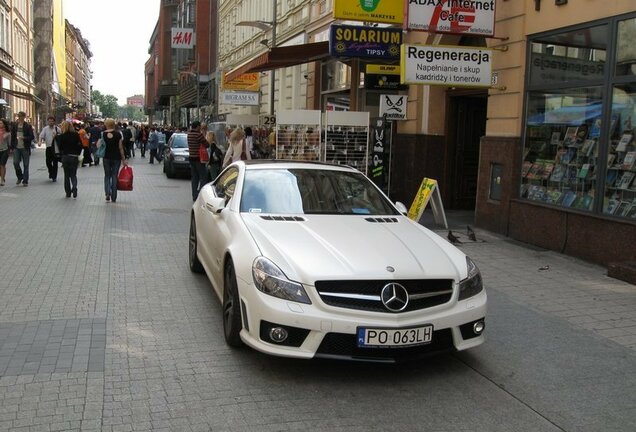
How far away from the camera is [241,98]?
89.9 feet

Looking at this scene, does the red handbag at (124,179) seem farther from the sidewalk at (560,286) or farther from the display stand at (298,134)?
the sidewalk at (560,286)

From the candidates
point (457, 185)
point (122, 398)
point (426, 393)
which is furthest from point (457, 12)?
point (122, 398)

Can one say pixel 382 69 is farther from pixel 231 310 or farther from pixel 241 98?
pixel 241 98

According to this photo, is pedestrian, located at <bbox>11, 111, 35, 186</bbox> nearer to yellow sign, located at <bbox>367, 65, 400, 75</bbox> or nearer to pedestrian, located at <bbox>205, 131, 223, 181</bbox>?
pedestrian, located at <bbox>205, 131, 223, 181</bbox>

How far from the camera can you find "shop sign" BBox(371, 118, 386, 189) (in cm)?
1343

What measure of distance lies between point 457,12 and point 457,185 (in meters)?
4.80

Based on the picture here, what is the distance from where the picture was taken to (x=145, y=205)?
1428 cm

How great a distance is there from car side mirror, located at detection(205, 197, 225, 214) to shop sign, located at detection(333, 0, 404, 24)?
7.15 meters

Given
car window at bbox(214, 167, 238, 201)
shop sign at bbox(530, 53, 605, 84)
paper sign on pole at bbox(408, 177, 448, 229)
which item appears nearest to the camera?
car window at bbox(214, 167, 238, 201)

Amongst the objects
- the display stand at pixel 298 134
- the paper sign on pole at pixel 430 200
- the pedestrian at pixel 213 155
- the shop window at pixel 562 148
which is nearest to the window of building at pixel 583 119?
the shop window at pixel 562 148

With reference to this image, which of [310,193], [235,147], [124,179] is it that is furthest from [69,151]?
[310,193]

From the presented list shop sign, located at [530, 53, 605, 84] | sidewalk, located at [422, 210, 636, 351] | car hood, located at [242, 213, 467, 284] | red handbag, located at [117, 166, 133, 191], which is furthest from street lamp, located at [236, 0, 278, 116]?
car hood, located at [242, 213, 467, 284]

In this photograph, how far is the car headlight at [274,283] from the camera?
4457 mm

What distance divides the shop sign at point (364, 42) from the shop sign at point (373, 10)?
0.32 metres
